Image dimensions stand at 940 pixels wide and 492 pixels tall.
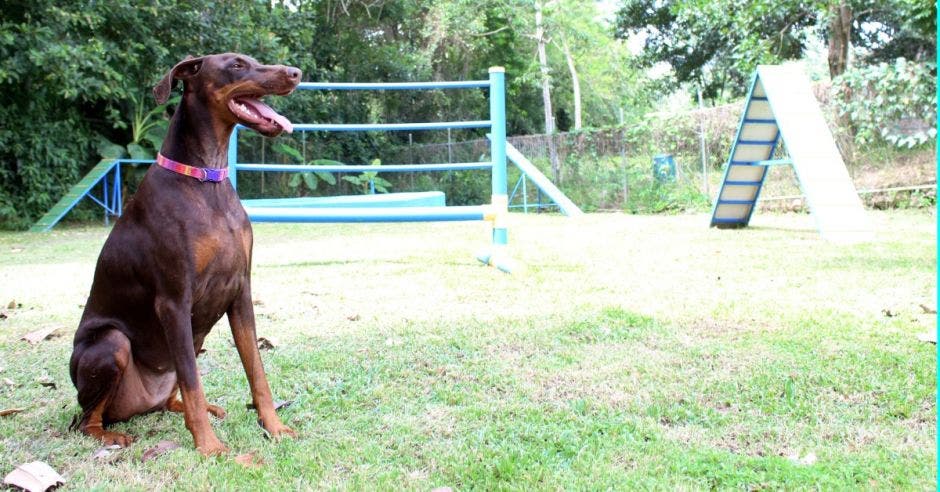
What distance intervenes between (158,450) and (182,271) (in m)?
0.54

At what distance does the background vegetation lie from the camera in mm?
11883

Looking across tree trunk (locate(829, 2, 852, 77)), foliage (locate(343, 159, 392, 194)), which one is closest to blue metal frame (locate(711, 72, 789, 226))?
tree trunk (locate(829, 2, 852, 77))

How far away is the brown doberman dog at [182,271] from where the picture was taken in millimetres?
2318

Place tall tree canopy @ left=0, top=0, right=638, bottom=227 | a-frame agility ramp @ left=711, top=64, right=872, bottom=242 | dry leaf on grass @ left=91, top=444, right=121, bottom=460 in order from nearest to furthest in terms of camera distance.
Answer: dry leaf on grass @ left=91, top=444, right=121, bottom=460
a-frame agility ramp @ left=711, top=64, right=872, bottom=242
tall tree canopy @ left=0, top=0, right=638, bottom=227

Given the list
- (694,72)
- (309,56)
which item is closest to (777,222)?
(309,56)

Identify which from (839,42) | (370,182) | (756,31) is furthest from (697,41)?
(370,182)

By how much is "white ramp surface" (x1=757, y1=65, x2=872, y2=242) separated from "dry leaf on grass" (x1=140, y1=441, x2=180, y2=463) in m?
6.41

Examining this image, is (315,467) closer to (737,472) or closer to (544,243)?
(737,472)

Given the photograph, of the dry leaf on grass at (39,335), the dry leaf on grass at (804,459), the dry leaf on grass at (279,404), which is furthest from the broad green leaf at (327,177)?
the dry leaf on grass at (804,459)

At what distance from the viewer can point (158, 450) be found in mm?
2316

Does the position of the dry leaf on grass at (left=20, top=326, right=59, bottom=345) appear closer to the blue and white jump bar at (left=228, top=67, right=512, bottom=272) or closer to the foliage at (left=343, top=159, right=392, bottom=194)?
the blue and white jump bar at (left=228, top=67, right=512, bottom=272)

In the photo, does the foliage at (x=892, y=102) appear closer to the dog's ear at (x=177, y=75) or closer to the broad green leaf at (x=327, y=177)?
the broad green leaf at (x=327, y=177)

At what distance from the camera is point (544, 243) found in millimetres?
8133

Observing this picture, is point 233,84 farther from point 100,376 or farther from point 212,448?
point 212,448
